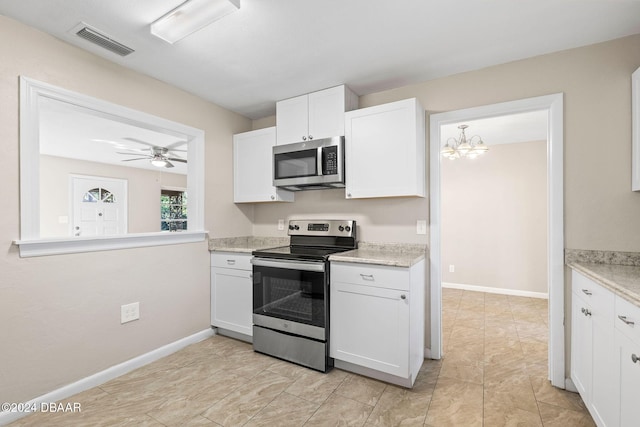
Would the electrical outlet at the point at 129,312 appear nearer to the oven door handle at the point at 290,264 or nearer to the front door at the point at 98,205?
the oven door handle at the point at 290,264

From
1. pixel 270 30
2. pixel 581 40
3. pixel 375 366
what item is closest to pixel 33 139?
pixel 270 30

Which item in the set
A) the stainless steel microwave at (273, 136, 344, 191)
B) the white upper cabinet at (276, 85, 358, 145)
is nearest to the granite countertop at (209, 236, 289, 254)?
the stainless steel microwave at (273, 136, 344, 191)

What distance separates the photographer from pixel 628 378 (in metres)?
1.24

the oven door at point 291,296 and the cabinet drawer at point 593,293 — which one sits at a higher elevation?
the cabinet drawer at point 593,293

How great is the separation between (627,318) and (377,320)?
1280mm

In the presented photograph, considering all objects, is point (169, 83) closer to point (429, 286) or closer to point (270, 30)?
point (270, 30)

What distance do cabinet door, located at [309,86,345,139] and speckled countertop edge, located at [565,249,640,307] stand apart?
6.35 feet

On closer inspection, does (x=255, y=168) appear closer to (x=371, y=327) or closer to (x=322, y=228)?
(x=322, y=228)

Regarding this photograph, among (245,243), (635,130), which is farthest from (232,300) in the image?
(635,130)

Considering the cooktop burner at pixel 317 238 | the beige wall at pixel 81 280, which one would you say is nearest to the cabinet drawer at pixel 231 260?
→ the beige wall at pixel 81 280

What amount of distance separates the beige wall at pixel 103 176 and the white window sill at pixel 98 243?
13.9 feet

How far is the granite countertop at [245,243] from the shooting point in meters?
3.04

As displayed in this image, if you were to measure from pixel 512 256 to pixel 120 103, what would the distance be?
5219 mm

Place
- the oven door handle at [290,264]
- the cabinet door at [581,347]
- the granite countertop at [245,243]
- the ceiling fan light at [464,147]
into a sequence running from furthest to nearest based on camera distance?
1. the ceiling fan light at [464,147]
2. the granite countertop at [245,243]
3. the oven door handle at [290,264]
4. the cabinet door at [581,347]
